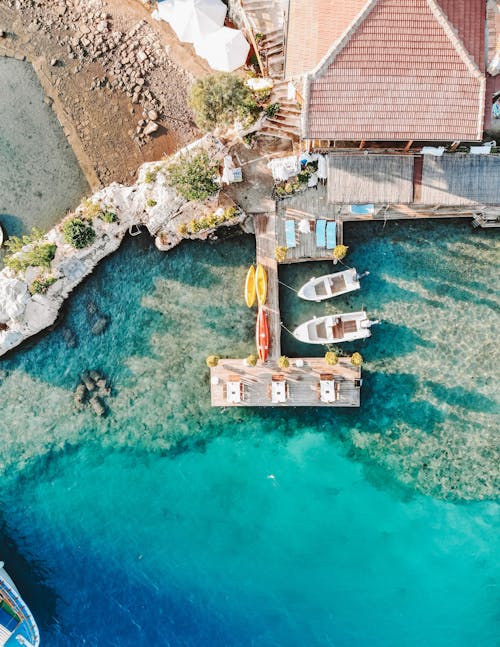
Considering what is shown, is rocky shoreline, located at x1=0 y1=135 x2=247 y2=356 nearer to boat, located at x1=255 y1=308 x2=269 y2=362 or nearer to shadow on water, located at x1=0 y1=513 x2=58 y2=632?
boat, located at x1=255 y1=308 x2=269 y2=362

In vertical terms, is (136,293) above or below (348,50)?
below

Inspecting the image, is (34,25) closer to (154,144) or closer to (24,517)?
(154,144)

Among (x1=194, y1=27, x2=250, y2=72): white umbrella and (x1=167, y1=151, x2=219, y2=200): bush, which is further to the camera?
(x1=194, y1=27, x2=250, y2=72): white umbrella

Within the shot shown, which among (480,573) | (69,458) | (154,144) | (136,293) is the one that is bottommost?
(480,573)

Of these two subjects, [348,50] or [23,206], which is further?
[23,206]

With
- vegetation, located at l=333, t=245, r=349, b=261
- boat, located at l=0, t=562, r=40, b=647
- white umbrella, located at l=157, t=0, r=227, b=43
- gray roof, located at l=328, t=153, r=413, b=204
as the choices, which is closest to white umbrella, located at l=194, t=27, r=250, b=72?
white umbrella, located at l=157, t=0, r=227, b=43

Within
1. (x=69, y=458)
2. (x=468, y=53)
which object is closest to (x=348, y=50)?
(x=468, y=53)
